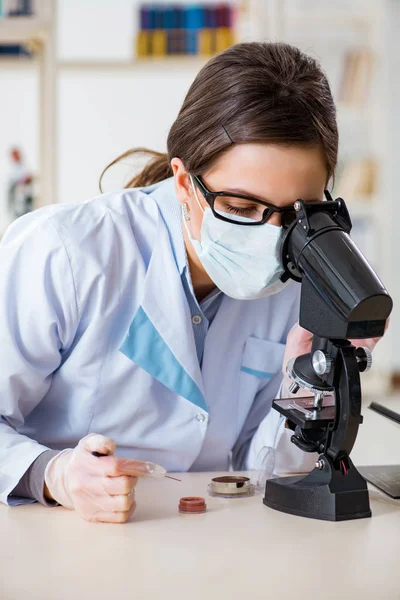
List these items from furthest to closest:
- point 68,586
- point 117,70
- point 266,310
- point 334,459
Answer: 1. point 117,70
2. point 266,310
3. point 334,459
4. point 68,586

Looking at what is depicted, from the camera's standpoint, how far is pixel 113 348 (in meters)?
1.32

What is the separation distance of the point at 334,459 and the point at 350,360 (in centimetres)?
14

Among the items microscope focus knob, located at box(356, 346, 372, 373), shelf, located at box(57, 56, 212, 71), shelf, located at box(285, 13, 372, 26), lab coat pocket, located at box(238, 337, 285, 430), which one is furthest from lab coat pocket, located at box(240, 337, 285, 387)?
shelf, located at box(285, 13, 372, 26)

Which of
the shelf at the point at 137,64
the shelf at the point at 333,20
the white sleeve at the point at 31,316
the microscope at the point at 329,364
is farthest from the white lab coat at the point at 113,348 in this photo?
the shelf at the point at 333,20

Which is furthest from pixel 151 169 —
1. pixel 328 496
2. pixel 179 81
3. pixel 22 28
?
pixel 179 81

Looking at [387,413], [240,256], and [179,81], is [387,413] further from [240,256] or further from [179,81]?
[179,81]

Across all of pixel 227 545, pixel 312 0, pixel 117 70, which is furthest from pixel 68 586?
pixel 312 0

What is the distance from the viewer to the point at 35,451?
3.82 ft

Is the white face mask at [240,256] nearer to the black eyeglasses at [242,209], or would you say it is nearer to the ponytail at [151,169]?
the black eyeglasses at [242,209]

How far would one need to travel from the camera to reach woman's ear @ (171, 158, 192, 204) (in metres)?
1.35

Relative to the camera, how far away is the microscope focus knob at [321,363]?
41.1 inches

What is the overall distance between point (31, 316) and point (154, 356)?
0.22 metres

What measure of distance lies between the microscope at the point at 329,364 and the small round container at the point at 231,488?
0.06 metres

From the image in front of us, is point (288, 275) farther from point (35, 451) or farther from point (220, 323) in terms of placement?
point (35, 451)
